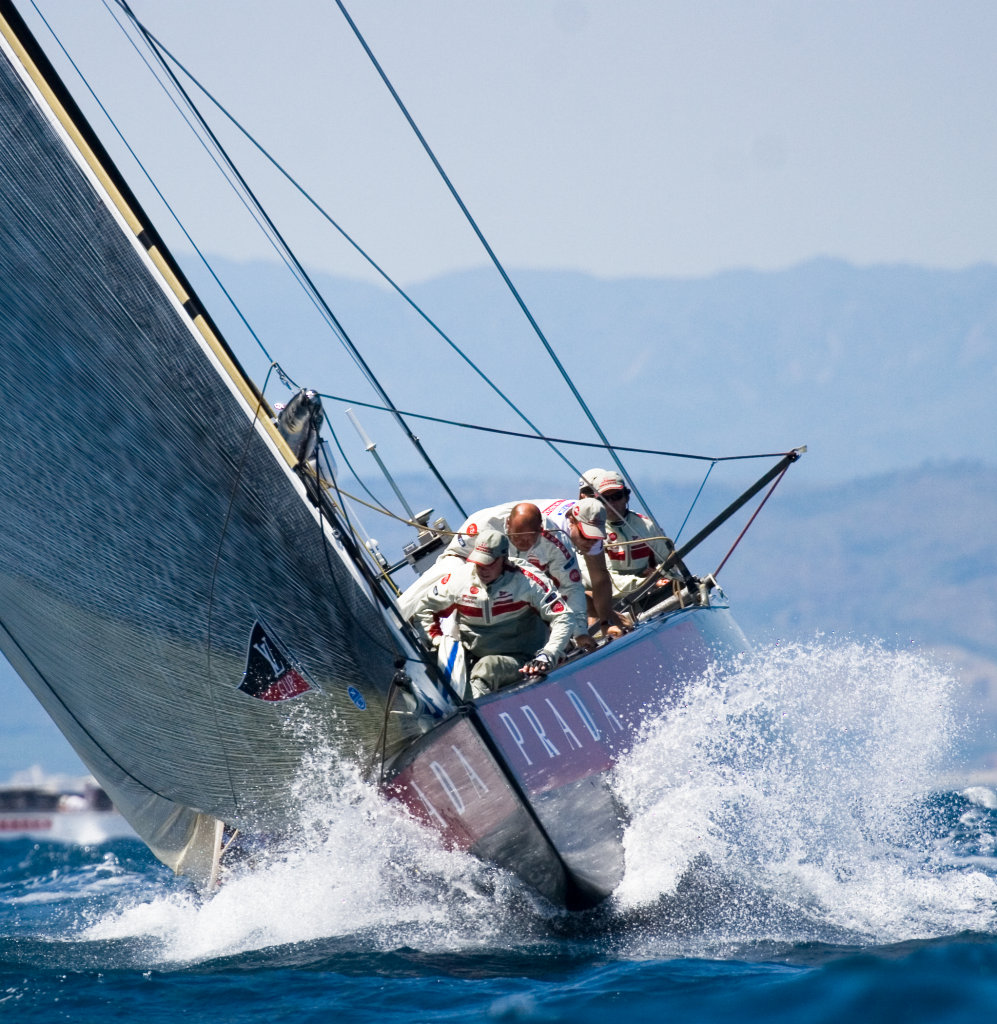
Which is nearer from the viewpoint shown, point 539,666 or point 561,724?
point 561,724

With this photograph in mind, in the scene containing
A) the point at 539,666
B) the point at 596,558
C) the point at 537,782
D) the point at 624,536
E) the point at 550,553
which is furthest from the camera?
the point at 624,536

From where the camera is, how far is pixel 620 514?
782 cm

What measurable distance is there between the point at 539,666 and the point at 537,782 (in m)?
0.48

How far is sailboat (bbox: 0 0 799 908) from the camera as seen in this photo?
18.4 ft

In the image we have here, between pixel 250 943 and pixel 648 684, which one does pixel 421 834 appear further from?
pixel 648 684

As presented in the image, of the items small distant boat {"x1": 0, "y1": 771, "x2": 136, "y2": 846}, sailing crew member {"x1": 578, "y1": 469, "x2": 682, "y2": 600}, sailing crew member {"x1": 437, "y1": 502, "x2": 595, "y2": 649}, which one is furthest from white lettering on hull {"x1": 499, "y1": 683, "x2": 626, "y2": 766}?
small distant boat {"x1": 0, "y1": 771, "x2": 136, "y2": 846}

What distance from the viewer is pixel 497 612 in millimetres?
6355

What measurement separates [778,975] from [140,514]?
269 centimetres

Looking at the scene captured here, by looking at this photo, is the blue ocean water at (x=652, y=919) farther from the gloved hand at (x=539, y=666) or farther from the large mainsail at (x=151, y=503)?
the gloved hand at (x=539, y=666)

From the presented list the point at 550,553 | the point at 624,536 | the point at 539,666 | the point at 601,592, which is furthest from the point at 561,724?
the point at 624,536

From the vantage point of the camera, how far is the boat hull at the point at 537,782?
219 inches

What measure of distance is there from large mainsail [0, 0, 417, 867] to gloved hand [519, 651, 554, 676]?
499 millimetres

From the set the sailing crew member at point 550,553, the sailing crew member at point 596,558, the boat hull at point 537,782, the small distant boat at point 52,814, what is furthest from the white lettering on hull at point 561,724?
the small distant boat at point 52,814

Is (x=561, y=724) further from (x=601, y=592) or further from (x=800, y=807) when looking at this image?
(x=800, y=807)
